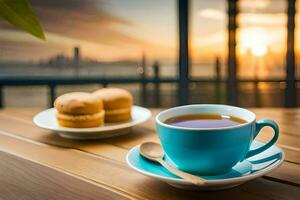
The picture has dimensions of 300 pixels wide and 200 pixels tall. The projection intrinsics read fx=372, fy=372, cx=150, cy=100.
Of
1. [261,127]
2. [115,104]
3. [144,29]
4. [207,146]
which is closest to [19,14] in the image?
[207,146]

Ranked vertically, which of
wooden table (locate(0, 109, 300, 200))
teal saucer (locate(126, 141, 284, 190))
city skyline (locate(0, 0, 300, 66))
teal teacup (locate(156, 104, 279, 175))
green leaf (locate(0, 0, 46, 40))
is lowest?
wooden table (locate(0, 109, 300, 200))

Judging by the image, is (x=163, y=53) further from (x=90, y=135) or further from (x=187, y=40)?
(x=90, y=135)

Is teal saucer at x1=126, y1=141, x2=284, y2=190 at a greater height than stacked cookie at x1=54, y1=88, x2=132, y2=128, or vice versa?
stacked cookie at x1=54, y1=88, x2=132, y2=128

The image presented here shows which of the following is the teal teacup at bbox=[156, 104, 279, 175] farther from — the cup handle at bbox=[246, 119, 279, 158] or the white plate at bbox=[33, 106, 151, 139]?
the white plate at bbox=[33, 106, 151, 139]

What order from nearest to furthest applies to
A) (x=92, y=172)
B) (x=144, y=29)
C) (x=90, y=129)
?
(x=92, y=172) < (x=90, y=129) < (x=144, y=29)

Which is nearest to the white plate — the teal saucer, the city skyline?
the teal saucer

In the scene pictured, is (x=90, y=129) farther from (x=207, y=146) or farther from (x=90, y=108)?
(x=207, y=146)

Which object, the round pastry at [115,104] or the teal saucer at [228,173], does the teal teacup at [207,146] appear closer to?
the teal saucer at [228,173]
